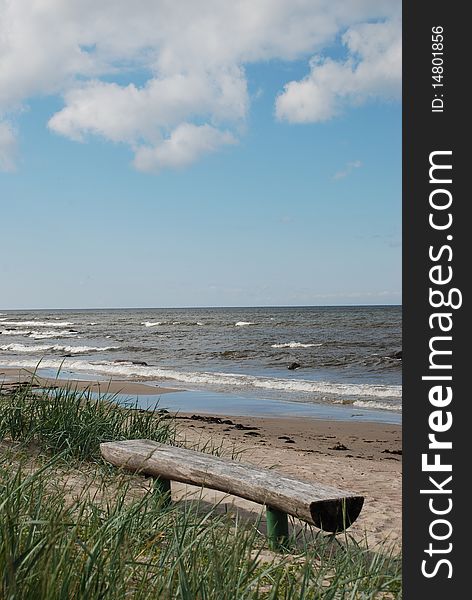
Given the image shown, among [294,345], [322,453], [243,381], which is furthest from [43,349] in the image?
[322,453]

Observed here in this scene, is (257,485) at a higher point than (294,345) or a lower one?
higher

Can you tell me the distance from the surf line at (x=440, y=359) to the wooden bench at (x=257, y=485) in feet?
5.89

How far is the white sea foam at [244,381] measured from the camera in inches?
687

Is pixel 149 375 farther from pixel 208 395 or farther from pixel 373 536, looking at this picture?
pixel 373 536

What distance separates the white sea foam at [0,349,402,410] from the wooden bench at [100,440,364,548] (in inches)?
420

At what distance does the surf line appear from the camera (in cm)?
233

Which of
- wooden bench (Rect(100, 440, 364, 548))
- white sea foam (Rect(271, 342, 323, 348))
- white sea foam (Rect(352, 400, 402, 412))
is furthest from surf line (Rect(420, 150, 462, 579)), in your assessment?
white sea foam (Rect(271, 342, 323, 348))

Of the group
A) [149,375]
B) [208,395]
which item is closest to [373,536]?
[208,395]

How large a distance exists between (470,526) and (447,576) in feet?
0.57

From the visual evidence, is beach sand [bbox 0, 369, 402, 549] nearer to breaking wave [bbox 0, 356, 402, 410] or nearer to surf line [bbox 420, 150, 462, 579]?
surf line [bbox 420, 150, 462, 579]

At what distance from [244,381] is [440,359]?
18.0m

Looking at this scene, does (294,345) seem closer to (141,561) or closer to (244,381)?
(244,381)

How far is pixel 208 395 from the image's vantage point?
56.2ft

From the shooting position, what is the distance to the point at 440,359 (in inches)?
94.3
